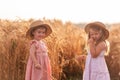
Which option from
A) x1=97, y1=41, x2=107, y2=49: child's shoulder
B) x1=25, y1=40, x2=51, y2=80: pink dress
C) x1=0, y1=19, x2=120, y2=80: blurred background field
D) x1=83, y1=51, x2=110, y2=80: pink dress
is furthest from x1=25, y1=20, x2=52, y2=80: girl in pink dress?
x1=0, y1=19, x2=120, y2=80: blurred background field

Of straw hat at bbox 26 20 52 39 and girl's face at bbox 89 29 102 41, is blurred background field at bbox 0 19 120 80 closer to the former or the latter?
straw hat at bbox 26 20 52 39

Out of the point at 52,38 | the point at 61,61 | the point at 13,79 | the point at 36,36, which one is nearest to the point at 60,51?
the point at 61,61

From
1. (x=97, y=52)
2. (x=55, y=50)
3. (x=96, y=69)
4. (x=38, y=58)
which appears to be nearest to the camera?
(x=97, y=52)

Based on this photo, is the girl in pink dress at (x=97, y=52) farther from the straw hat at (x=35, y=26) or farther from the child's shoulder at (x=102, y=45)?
the straw hat at (x=35, y=26)

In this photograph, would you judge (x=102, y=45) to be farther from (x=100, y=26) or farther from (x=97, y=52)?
(x=100, y=26)

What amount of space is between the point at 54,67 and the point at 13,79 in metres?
0.90

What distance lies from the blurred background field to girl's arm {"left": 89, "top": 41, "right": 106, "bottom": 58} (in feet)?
6.43

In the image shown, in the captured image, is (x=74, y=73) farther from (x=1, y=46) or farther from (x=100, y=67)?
(x=100, y=67)

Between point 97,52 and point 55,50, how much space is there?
2.23 m

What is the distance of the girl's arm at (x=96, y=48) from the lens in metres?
6.51

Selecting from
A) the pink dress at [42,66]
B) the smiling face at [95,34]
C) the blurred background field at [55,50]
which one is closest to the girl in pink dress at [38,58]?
the pink dress at [42,66]

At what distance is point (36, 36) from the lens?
274 inches

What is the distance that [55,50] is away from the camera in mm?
8688

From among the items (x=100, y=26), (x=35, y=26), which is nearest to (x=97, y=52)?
(x=100, y=26)
